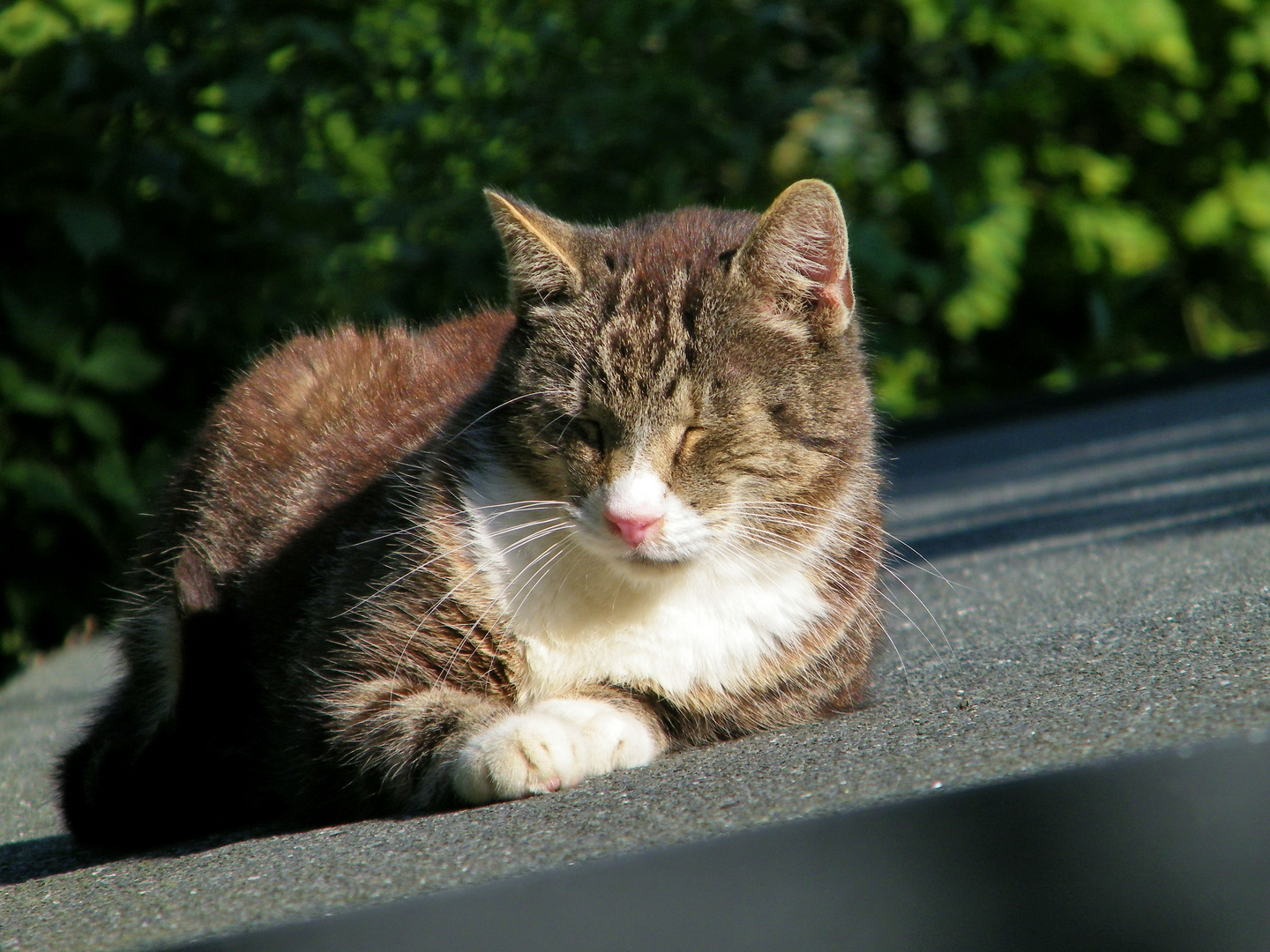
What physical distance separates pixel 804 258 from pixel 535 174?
3.26m

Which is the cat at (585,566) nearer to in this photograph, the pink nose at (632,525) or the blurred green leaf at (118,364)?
the pink nose at (632,525)

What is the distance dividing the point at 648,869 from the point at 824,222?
1197 mm

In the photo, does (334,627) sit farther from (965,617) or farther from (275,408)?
(965,617)

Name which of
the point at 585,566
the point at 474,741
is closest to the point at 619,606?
the point at 585,566

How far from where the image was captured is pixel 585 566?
206 centimetres

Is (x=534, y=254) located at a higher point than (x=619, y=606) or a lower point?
higher

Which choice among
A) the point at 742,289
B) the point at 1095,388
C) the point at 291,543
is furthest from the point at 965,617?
the point at 1095,388

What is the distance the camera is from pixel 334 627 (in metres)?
2.13

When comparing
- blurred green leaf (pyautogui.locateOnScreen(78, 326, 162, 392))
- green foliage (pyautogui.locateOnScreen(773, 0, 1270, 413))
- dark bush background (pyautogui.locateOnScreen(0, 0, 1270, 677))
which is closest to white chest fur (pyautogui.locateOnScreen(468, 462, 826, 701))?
dark bush background (pyautogui.locateOnScreen(0, 0, 1270, 677))

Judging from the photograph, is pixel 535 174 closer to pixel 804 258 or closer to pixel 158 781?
pixel 804 258

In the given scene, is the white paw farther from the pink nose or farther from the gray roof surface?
the pink nose

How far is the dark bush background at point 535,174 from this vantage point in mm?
4020

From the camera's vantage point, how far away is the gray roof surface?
1378 millimetres

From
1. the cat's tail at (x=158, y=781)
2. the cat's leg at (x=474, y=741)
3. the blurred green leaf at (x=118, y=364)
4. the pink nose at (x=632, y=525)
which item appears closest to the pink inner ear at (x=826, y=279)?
the pink nose at (x=632, y=525)
